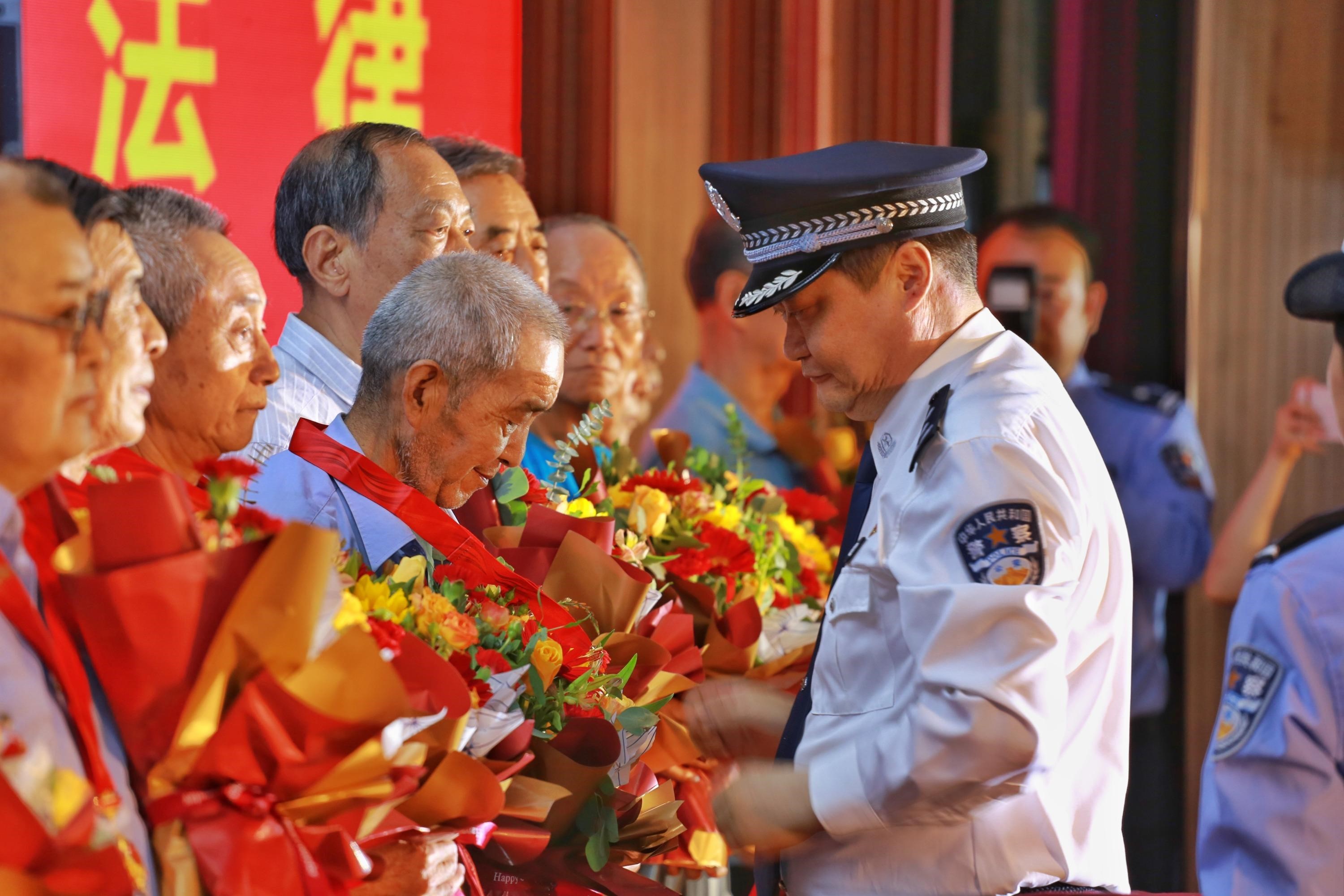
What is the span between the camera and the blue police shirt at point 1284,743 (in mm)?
1447

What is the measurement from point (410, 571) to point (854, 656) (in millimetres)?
509

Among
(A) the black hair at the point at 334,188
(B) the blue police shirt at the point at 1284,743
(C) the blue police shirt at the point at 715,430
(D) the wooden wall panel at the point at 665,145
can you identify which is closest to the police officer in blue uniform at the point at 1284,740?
(B) the blue police shirt at the point at 1284,743

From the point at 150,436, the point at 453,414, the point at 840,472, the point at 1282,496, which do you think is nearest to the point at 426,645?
the point at 453,414

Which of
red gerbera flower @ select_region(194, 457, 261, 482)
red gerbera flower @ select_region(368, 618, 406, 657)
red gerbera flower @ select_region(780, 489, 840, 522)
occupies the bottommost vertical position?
red gerbera flower @ select_region(780, 489, 840, 522)

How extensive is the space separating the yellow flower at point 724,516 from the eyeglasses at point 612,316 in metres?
0.84

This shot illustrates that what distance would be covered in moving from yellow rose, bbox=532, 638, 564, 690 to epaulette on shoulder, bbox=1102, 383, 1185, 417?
272 centimetres

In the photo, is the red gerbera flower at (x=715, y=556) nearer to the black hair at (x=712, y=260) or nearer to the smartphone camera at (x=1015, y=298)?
the black hair at (x=712, y=260)

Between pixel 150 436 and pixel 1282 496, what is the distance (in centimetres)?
399

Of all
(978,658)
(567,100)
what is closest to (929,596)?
(978,658)

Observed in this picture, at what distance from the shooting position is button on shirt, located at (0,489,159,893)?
102 centimetres

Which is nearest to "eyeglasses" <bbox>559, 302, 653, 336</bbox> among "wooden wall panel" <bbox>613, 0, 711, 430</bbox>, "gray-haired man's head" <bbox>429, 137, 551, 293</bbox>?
"gray-haired man's head" <bbox>429, 137, 551, 293</bbox>

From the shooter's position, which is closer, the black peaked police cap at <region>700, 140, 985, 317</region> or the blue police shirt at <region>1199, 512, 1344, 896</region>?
the blue police shirt at <region>1199, 512, 1344, 896</region>

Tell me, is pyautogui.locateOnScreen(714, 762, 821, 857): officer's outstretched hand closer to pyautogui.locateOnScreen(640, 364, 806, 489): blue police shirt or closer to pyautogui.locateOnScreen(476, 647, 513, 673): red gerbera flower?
pyautogui.locateOnScreen(476, 647, 513, 673): red gerbera flower

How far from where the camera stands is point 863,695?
1.57m
